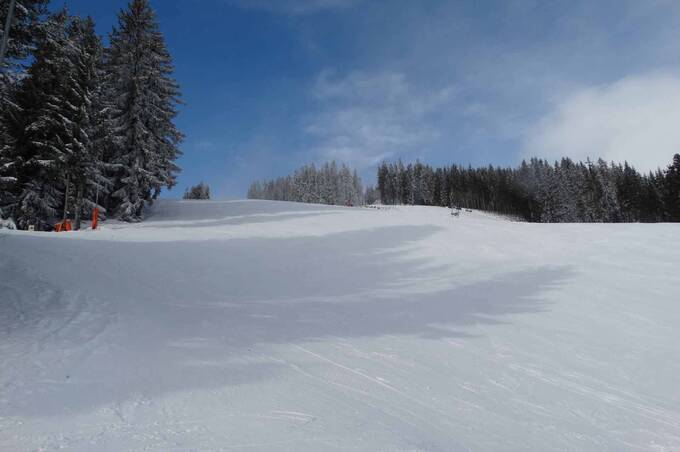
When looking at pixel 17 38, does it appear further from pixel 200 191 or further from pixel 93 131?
pixel 200 191

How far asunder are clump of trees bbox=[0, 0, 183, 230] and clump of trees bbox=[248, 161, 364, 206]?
206 feet

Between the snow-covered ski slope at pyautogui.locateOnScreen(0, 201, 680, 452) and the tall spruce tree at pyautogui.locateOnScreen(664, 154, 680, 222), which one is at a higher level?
the tall spruce tree at pyautogui.locateOnScreen(664, 154, 680, 222)

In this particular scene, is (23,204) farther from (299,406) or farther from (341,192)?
(341,192)

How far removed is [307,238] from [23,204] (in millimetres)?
15203

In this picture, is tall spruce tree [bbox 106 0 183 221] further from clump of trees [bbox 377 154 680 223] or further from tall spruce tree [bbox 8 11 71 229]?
clump of trees [bbox 377 154 680 223]

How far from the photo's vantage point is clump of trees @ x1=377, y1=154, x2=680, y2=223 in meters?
71.5

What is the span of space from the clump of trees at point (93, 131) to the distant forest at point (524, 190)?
70.9m

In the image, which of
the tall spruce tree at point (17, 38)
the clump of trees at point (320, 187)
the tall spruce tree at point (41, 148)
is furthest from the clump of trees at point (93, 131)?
the clump of trees at point (320, 187)

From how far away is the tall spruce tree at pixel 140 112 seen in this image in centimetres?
2333

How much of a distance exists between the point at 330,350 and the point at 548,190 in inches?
3337

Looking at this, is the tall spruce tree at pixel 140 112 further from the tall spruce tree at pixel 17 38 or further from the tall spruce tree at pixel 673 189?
the tall spruce tree at pixel 673 189

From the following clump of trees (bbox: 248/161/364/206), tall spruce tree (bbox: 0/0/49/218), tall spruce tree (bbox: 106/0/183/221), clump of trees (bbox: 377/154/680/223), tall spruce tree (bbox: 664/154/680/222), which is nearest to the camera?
tall spruce tree (bbox: 0/0/49/218)

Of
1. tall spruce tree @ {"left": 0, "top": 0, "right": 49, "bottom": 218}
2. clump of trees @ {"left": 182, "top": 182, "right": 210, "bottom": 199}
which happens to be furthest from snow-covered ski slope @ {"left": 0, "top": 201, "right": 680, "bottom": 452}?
clump of trees @ {"left": 182, "top": 182, "right": 210, "bottom": 199}

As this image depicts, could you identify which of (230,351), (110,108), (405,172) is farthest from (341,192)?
(230,351)
